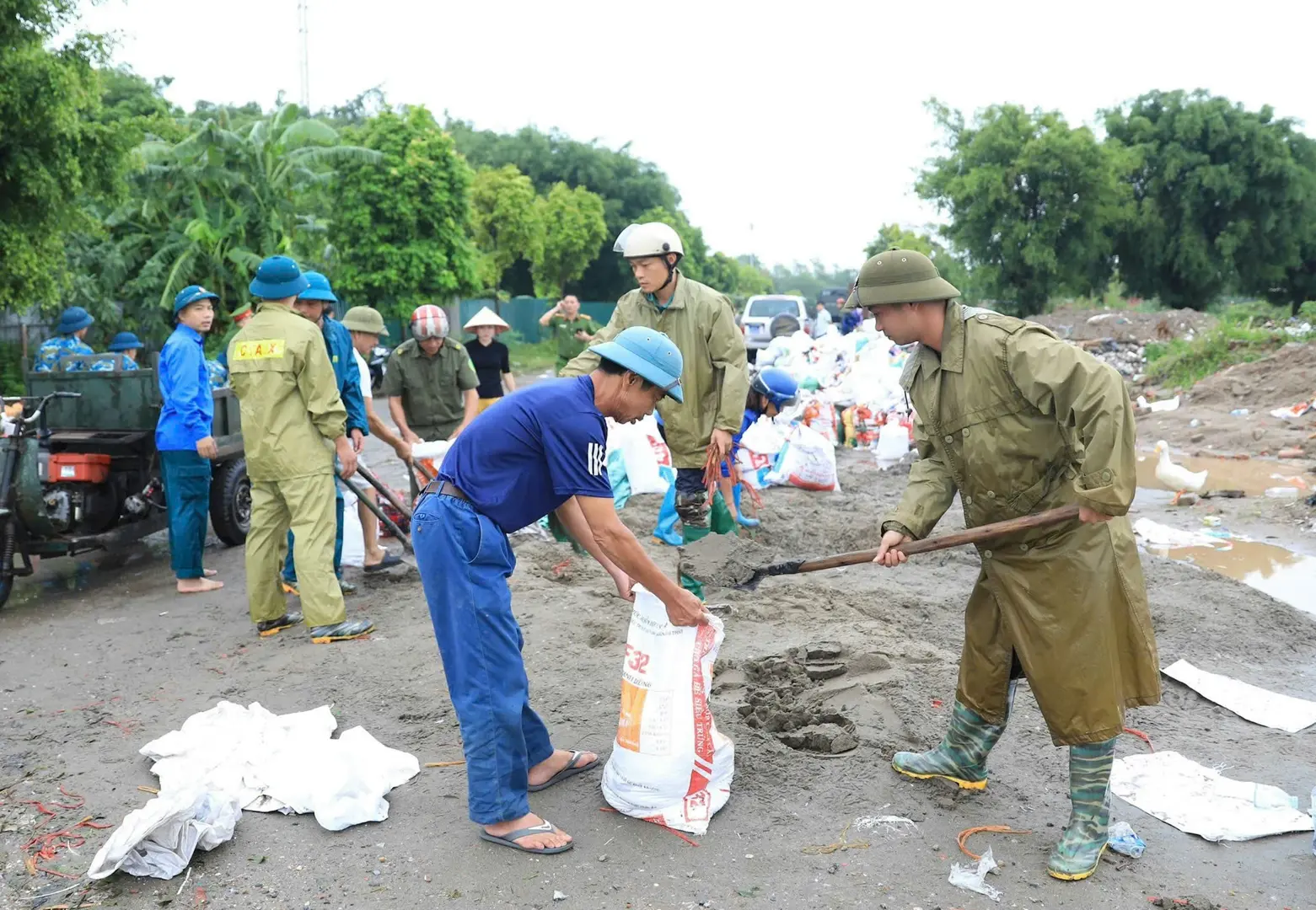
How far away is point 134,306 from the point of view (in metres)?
17.8

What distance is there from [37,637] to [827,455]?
608 centimetres

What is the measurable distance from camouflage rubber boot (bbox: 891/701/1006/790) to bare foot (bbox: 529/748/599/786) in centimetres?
A: 114

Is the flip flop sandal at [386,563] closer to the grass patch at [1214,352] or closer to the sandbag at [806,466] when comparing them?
the sandbag at [806,466]

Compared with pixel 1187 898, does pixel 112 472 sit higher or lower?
higher

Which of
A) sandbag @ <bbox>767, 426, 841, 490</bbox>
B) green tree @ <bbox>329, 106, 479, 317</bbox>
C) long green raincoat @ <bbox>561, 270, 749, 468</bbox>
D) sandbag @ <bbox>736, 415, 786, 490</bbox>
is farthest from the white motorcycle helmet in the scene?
green tree @ <bbox>329, 106, 479, 317</bbox>

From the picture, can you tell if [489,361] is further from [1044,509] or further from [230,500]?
[1044,509]

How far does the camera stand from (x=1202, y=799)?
3449 millimetres

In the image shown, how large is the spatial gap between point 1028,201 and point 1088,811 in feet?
91.0

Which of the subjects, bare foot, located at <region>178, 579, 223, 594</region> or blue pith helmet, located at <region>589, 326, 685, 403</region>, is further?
bare foot, located at <region>178, 579, 223, 594</region>

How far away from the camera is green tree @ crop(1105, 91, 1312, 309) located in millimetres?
29234

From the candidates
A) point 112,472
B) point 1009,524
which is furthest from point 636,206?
point 1009,524

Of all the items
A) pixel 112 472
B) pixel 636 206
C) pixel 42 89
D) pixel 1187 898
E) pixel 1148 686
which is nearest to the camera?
pixel 1187 898

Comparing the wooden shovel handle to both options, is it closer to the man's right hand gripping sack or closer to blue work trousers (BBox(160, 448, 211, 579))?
the man's right hand gripping sack

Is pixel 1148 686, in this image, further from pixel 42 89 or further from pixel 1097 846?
pixel 42 89
